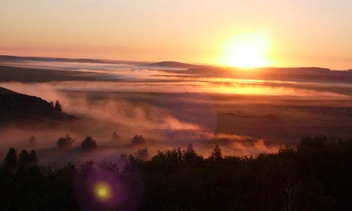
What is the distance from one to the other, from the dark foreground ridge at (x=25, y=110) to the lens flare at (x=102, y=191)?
80.5ft

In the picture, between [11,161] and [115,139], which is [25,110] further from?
[11,161]

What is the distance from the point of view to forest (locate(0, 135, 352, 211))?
1409cm

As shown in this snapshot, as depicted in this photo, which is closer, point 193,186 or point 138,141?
point 193,186

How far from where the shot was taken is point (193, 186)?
15523mm

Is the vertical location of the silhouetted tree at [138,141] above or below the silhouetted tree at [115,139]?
above

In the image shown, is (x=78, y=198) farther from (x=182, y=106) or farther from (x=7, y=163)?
(x=182, y=106)

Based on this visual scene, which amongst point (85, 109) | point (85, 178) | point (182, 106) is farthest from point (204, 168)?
point (182, 106)

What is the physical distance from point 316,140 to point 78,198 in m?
12.9

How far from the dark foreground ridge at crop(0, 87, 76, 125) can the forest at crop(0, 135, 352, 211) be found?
71.5ft

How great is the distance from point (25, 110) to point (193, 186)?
2795 centimetres

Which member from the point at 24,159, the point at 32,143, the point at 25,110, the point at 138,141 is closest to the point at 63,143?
the point at 32,143

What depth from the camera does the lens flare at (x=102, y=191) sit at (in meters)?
14.0

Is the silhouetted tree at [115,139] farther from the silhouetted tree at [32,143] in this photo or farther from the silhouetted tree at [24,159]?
the silhouetted tree at [24,159]

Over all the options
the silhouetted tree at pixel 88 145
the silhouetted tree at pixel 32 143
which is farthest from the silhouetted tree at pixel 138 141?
the silhouetted tree at pixel 32 143
